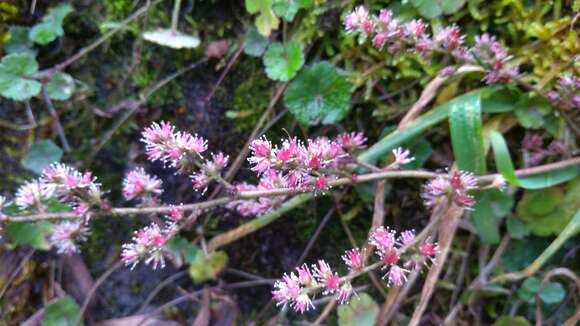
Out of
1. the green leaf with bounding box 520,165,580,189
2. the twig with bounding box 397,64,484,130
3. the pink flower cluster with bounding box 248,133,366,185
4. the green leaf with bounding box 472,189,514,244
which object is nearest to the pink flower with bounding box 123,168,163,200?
the pink flower cluster with bounding box 248,133,366,185

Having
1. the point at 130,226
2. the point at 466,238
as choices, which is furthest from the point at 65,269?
the point at 466,238

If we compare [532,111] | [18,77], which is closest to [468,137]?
[532,111]

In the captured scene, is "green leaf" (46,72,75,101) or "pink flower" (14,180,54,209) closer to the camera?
"pink flower" (14,180,54,209)

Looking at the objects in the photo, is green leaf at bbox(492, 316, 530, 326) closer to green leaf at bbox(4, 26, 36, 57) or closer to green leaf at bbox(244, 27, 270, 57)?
green leaf at bbox(244, 27, 270, 57)

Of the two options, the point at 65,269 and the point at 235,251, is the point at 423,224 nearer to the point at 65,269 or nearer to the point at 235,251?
the point at 235,251

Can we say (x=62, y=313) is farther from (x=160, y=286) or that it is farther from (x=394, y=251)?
(x=394, y=251)

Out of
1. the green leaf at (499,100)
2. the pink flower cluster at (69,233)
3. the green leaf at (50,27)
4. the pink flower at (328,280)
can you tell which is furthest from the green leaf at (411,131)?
the green leaf at (50,27)
